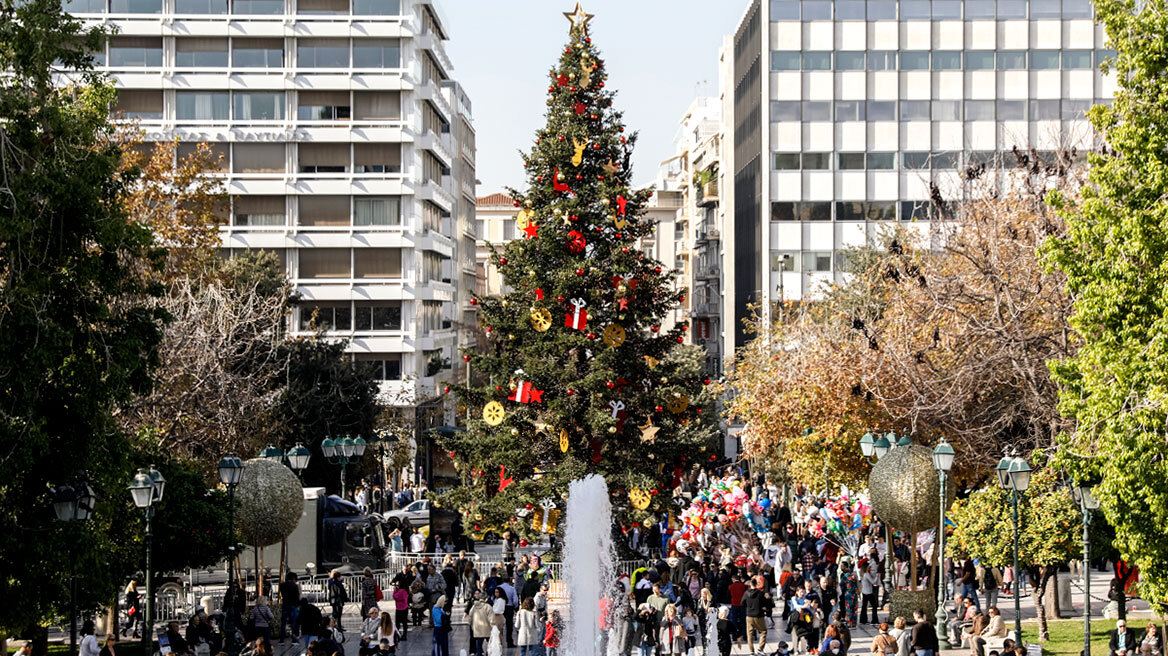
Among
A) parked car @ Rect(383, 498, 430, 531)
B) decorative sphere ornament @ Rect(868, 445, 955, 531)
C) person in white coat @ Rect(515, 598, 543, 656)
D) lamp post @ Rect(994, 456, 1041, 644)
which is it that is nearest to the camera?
lamp post @ Rect(994, 456, 1041, 644)

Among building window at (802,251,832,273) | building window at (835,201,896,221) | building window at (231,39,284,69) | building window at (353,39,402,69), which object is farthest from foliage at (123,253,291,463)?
building window at (835,201,896,221)

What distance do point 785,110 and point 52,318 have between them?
53.6m

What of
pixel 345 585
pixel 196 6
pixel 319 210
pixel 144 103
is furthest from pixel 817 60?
pixel 345 585

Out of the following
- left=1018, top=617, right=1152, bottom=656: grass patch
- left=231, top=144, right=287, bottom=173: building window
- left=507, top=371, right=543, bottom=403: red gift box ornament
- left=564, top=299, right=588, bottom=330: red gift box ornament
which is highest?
left=231, top=144, right=287, bottom=173: building window

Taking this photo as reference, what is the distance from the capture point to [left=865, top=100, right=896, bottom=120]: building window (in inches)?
2611

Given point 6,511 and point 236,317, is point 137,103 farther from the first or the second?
point 6,511

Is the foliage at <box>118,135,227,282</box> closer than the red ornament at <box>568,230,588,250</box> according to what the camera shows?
No

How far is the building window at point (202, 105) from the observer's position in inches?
2330

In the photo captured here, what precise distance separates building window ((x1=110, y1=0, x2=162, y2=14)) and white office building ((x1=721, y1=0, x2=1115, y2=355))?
1065 inches

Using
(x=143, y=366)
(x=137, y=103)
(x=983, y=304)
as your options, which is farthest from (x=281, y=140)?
(x=143, y=366)

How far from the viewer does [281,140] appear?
59.8m

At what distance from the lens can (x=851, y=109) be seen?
218ft

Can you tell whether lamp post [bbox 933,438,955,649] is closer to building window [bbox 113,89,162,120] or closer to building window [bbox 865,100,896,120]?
building window [bbox 113,89,162,120]

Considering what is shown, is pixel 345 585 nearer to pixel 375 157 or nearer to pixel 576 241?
pixel 576 241
